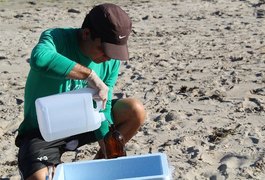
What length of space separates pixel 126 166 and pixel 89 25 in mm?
870

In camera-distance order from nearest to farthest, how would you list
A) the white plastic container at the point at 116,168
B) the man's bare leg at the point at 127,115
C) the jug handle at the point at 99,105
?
the white plastic container at the point at 116,168
the jug handle at the point at 99,105
the man's bare leg at the point at 127,115

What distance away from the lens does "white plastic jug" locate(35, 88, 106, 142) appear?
3.03m

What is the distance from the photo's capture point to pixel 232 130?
4.85 m

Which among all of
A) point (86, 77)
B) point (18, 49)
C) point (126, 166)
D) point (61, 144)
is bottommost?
point (18, 49)

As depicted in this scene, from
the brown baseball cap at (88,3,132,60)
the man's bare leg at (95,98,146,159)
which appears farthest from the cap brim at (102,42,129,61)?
the man's bare leg at (95,98,146,159)

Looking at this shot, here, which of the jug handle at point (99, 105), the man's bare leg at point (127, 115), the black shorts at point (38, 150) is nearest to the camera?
the jug handle at point (99, 105)

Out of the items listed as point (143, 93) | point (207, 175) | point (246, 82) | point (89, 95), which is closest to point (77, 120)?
point (89, 95)

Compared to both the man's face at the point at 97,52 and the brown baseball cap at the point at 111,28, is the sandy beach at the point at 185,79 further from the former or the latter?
the brown baseball cap at the point at 111,28

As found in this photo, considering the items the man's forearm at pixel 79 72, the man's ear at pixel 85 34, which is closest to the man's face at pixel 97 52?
the man's ear at pixel 85 34

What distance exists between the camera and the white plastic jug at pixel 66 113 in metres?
3.03

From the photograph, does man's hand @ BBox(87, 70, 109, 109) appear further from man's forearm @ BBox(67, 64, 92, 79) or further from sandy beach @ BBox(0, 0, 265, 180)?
sandy beach @ BBox(0, 0, 265, 180)

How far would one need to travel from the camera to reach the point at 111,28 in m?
3.25

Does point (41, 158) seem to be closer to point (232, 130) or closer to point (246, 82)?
point (232, 130)

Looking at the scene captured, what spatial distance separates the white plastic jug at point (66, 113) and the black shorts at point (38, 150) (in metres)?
0.27
